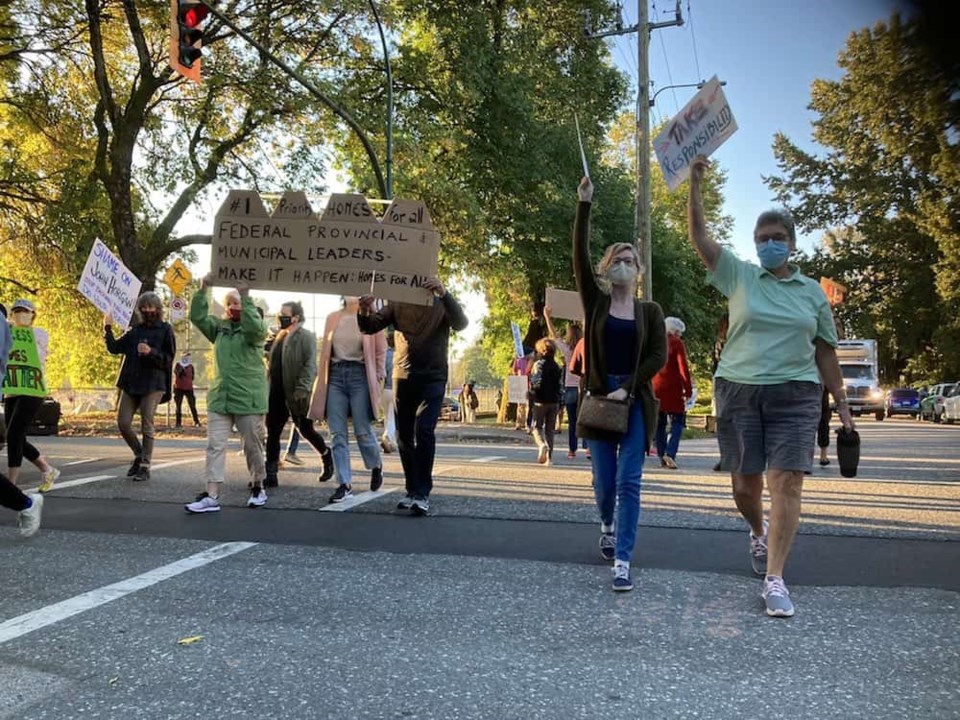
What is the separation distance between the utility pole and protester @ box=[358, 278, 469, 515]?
11.8 m

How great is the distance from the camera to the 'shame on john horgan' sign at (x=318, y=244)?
639 centimetres

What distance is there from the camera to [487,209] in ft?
72.7

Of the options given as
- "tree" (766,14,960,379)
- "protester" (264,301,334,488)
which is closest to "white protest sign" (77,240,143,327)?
"protester" (264,301,334,488)

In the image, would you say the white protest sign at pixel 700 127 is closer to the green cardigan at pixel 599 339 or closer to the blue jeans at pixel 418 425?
the green cardigan at pixel 599 339

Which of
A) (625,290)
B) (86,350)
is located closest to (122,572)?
(625,290)

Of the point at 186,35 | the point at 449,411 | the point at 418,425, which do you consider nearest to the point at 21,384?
the point at 418,425

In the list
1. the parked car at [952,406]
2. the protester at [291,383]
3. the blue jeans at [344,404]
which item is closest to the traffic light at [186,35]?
the protester at [291,383]

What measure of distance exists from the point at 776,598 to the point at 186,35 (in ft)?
34.2

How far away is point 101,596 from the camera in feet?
13.5

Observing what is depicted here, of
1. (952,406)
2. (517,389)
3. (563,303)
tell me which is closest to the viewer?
(563,303)

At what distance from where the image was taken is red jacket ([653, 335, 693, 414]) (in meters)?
9.62

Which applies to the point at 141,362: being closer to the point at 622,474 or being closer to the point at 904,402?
the point at 622,474

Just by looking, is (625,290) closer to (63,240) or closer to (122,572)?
(122,572)

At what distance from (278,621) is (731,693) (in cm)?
196
